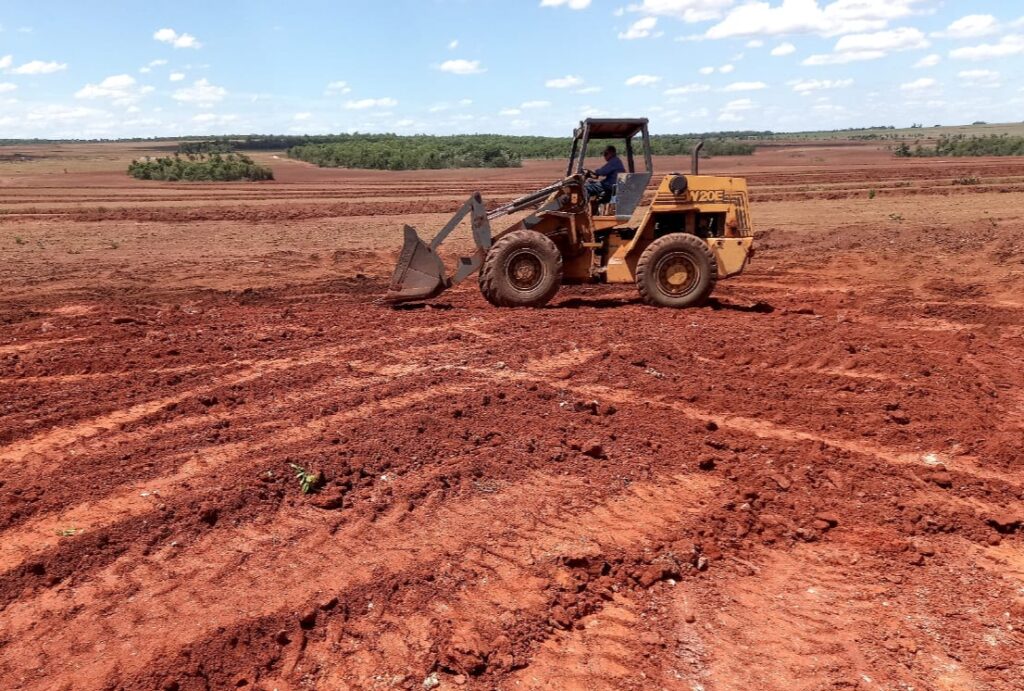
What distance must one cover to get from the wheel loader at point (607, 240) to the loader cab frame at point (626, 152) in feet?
0.05

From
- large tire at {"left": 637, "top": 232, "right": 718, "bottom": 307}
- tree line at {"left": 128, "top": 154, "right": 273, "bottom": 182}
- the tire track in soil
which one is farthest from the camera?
tree line at {"left": 128, "top": 154, "right": 273, "bottom": 182}

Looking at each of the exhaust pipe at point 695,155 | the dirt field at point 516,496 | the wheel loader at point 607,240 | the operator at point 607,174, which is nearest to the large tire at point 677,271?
the wheel loader at point 607,240

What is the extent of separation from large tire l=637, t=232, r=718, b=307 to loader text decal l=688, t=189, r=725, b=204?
576 millimetres

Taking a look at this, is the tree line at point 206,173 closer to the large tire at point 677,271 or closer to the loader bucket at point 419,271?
the loader bucket at point 419,271

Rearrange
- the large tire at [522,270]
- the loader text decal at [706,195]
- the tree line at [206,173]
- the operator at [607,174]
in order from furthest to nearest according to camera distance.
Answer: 1. the tree line at [206,173]
2. the operator at [607,174]
3. the loader text decal at [706,195]
4. the large tire at [522,270]

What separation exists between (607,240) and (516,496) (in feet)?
21.5

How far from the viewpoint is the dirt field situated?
13.2 ft

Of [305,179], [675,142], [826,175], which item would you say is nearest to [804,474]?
[826,175]

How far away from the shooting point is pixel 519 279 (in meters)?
10.9

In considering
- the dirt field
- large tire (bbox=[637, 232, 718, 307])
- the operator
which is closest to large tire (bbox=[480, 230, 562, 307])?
the dirt field

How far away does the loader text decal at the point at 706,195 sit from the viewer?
11070mm

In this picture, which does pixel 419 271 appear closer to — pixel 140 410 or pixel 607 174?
pixel 607 174

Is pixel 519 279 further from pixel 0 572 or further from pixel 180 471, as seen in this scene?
pixel 0 572

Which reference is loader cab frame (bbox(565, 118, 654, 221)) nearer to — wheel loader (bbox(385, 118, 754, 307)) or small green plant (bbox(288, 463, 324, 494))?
wheel loader (bbox(385, 118, 754, 307))
